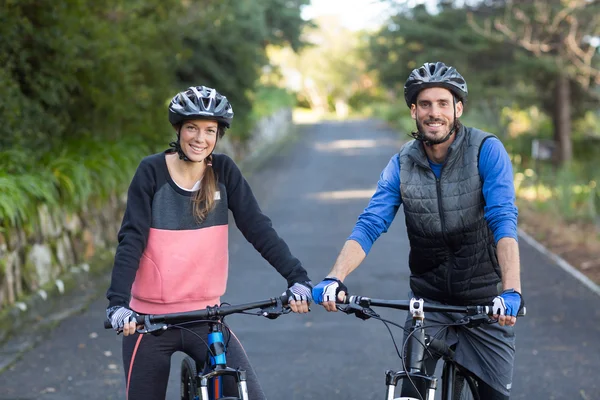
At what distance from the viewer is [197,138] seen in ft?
13.5

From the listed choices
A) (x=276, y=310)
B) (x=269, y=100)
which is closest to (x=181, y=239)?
(x=276, y=310)

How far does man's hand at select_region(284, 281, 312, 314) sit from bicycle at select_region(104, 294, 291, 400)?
28 millimetres

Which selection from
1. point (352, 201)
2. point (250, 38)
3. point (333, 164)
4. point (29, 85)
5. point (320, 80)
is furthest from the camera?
point (320, 80)

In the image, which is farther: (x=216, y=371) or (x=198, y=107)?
(x=198, y=107)

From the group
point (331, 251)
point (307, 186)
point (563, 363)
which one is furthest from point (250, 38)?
point (563, 363)

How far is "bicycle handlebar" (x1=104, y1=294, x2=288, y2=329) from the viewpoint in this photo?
12.3ft

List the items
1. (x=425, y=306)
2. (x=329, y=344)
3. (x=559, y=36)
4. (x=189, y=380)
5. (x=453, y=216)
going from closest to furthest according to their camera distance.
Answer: (x=425, y=306) → (x=453, y=216) → (x=189, y=380) → (x=329, y=344) → (x=559, y=36)

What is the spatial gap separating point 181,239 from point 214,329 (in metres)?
0.43

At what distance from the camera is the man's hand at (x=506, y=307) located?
3545 millimetres

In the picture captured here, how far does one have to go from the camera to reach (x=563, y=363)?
751 centimetres

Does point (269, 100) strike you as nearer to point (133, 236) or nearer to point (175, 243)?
point (175, 243)

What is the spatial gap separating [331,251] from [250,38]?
38.4 ft

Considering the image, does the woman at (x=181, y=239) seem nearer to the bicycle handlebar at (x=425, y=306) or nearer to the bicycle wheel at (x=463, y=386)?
the bicycle handlebar at (x=425, y=306)

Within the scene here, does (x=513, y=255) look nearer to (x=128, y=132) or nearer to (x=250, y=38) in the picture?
(x=128, y=132)
